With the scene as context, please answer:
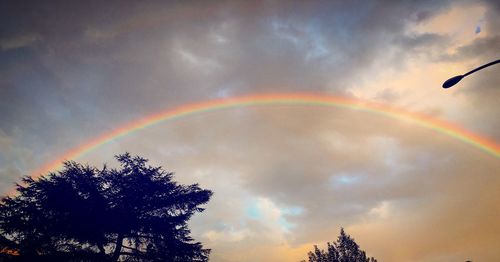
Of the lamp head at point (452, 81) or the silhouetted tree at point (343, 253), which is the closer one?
the lamp head at point (452, 81)

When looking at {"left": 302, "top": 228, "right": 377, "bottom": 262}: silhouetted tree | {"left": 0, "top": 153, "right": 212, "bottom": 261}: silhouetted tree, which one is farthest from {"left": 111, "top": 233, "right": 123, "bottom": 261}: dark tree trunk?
{"left": 302, "top": 228, "right": 377, "bottom": 262}: silhouetted tree

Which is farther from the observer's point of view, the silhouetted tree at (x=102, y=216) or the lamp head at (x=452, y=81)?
the silhouetted tree at (x=102, y=216)

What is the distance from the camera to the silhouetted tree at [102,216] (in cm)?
1823

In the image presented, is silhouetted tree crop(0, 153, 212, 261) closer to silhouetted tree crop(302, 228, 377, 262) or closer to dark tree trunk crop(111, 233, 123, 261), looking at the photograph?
dark tree trunk crop(111, 233, 123, 261)

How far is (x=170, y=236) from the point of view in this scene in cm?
2188

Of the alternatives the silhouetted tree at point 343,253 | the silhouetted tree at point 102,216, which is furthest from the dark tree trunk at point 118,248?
the silhouetted tree at point 343,253

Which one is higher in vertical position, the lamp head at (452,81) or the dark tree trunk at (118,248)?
the lamp head at (452,81)

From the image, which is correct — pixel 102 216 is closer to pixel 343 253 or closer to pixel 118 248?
pixel 118 248

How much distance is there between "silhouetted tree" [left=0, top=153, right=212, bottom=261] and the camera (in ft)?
59.8

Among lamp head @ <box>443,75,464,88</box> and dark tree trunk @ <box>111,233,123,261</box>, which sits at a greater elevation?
lamp head @ <box>443,75,464,88</box>

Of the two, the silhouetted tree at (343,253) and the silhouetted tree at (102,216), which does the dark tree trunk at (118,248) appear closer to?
the silhouetted tree at (102,216)

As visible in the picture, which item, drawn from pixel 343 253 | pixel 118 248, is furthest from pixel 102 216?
pixel 343 253

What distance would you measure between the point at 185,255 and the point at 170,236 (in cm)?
188

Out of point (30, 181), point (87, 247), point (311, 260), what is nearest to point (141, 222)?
point (87, 247)
